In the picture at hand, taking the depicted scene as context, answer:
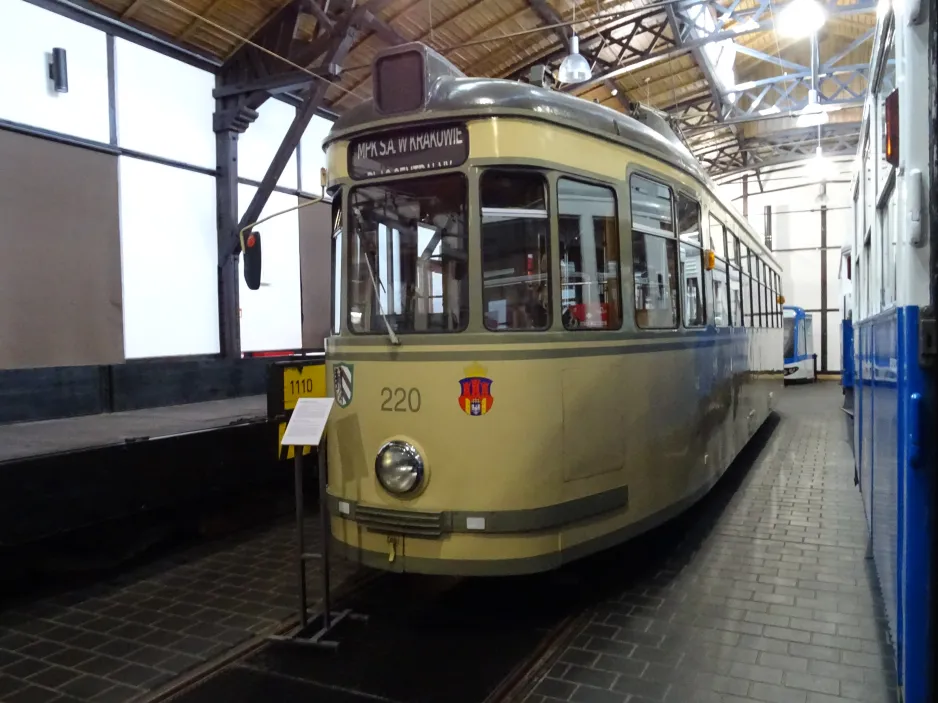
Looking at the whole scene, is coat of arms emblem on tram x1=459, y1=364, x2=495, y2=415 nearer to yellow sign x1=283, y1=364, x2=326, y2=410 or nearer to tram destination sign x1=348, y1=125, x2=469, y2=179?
tram destination sign x1=348, y1=125, x2=469, y2=179

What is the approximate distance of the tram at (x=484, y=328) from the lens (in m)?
3.91

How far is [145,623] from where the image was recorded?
4559 millimetres

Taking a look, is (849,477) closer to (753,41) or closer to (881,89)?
(881,89)

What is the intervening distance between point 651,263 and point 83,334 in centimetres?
598

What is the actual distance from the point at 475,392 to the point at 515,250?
2.62 ft

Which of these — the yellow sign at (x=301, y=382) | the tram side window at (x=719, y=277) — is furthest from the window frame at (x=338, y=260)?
the tram side window at (x=719, y=277)

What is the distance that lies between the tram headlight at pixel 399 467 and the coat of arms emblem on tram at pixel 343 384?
1.36 ft

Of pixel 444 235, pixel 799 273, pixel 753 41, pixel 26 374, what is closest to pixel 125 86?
pixel 26 374

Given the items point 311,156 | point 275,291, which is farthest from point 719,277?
point 311,156

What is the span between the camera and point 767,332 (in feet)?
33.7

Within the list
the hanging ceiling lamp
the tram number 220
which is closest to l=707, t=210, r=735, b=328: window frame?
the tram number 220

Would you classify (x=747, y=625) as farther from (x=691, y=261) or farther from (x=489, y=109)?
(x=489, y=109)

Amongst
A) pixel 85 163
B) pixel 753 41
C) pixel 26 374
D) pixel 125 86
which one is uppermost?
pixel 753 41

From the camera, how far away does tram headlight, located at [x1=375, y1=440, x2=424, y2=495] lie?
13.0 feet
